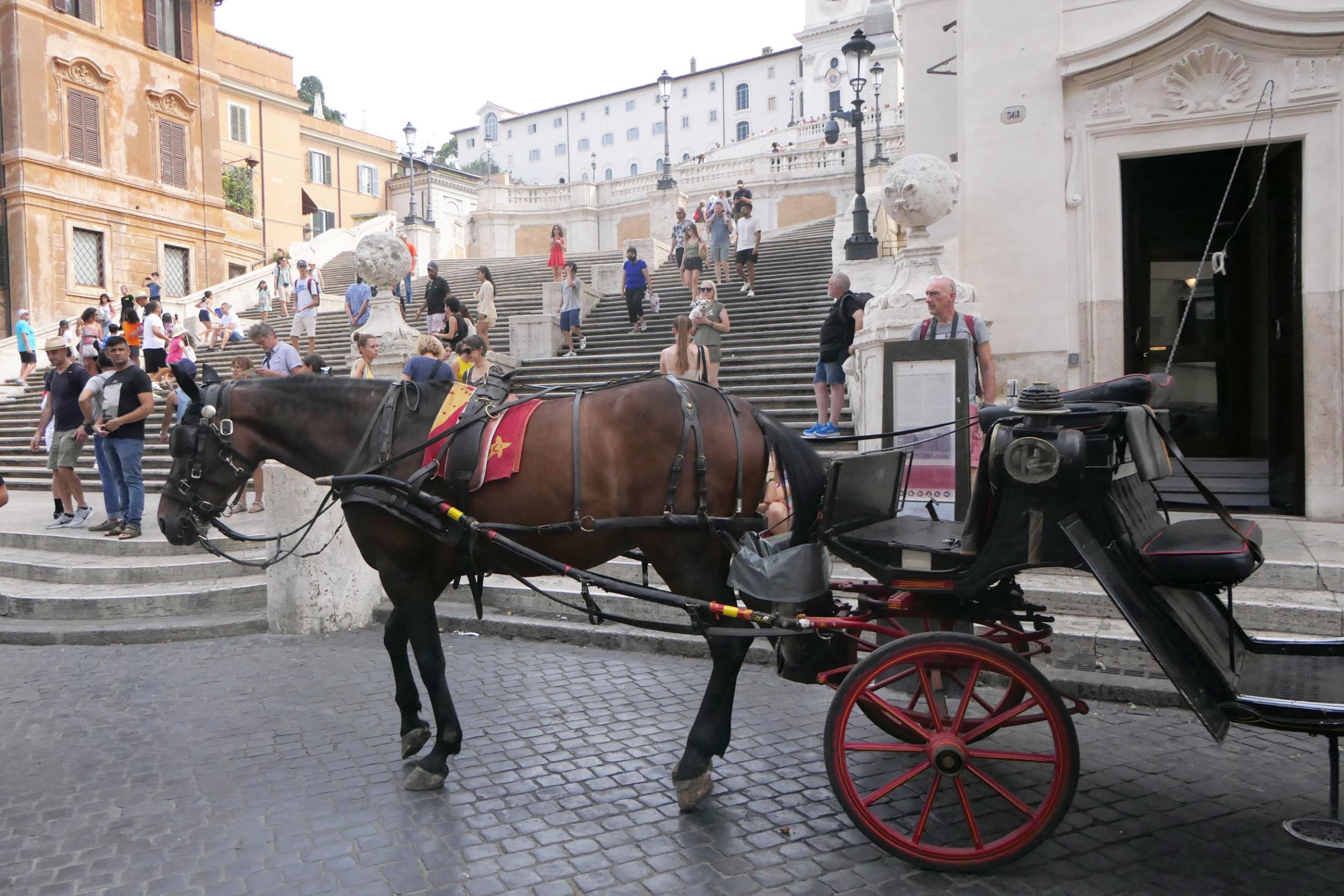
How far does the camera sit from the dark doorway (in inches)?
331

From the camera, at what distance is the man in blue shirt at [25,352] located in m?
19.5

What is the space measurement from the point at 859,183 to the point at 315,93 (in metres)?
55.7

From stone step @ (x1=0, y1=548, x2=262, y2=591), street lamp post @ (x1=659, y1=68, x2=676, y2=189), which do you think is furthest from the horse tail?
street lamp post @ (x1=659, y1=68, x2=676, y2=189)

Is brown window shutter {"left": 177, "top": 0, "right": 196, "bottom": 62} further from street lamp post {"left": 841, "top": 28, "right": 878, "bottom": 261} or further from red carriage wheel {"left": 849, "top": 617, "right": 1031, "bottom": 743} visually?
red carriage wheel {"left": 849, "top": 617, "right": 1031, "bottom": 743}

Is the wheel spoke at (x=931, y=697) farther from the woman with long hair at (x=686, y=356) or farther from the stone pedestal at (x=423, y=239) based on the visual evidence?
the stone pedestal at (x=423, y=239)

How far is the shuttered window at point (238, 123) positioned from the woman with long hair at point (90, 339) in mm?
25403

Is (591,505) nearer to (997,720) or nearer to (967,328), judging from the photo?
(997,720)

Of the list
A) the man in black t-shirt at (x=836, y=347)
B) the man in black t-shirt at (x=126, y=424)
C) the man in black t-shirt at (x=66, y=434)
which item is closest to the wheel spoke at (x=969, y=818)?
the man in black t-shirt at (x=836, y=347)

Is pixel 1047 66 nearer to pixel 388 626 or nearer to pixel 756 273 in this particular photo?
pixel 388 626

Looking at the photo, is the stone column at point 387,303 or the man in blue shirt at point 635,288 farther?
the man in blue shirt at point 635,288

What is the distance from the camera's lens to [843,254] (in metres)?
15.8

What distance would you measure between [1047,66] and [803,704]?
6.55m

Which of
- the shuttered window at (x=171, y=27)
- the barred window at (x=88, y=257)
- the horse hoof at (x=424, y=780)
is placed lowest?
the horse hoof at (x=424, y=780)

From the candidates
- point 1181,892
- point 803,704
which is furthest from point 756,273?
point 1181,892
